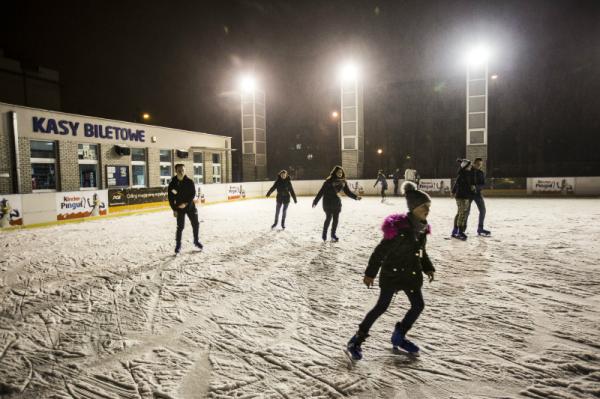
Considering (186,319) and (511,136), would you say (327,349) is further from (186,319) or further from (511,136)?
(511,136)

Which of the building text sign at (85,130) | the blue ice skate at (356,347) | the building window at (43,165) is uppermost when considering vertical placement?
the building text sign at (85,130)

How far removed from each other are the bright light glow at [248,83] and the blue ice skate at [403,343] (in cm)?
2621

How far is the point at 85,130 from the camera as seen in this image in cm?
1548

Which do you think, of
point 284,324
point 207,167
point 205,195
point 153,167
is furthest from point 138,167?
point 284,324

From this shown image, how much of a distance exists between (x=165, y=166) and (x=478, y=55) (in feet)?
65.9

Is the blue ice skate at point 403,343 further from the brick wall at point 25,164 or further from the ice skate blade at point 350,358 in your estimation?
the brick wall at point 25,164

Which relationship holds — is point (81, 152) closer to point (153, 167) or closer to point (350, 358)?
point (153, 167)

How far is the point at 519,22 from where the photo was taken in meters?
20.8

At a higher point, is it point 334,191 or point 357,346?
point 334,191

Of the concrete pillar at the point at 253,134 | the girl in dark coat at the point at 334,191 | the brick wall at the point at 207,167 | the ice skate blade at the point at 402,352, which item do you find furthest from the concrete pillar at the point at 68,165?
the ice skate blade at the point at 402,352

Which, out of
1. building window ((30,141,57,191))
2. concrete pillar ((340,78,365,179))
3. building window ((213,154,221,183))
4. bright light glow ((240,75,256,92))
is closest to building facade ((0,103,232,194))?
building window ((30,141,57,191))

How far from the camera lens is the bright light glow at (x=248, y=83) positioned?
1043 inches

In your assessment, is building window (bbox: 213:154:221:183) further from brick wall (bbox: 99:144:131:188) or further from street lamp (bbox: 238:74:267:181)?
brick wall (bbox: 99:144:131:188)

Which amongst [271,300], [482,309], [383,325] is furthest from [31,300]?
[482,309]
